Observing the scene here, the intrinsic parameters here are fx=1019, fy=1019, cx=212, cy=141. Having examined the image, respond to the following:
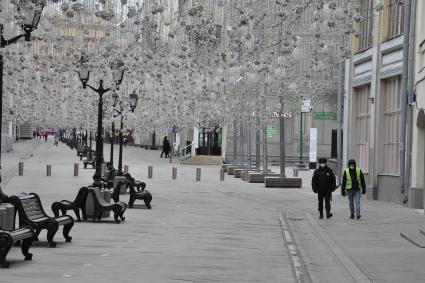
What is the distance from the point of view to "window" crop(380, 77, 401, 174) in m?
36.3

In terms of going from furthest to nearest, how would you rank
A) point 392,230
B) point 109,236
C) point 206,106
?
point 206,106 → point 392,230 → point 109,236

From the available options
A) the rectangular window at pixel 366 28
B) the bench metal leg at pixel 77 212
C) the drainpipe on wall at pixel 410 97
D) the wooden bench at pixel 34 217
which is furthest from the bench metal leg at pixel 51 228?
the rectangular window at pixel 366 28

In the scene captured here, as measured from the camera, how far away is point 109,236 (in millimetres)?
20016

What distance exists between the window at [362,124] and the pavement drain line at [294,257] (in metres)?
15.7

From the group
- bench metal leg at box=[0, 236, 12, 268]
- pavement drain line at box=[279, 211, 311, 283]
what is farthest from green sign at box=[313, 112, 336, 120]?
bench metal leg at box=[0, 236, 12, 268]

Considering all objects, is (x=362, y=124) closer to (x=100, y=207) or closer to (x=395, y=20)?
(x=395, y=20)

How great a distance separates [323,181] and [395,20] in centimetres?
1130

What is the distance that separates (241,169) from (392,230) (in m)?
35.9

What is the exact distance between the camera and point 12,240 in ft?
45.3

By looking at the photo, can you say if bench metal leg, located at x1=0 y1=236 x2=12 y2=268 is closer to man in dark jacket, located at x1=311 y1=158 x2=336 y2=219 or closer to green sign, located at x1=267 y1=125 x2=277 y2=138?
man in dark jacket, located at x1=311 y1=158 x2=336 y2=219

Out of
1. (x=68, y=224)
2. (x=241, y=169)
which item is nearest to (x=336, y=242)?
(x=68, y=224)

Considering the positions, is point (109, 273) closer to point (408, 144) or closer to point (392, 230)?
point (392, 230)

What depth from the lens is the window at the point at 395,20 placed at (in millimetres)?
35750

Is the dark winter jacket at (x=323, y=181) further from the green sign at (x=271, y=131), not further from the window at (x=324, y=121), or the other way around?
the window at (x=324, y=121)
